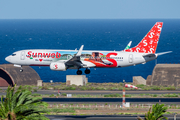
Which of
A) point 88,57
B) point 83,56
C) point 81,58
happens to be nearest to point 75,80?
point 81,58

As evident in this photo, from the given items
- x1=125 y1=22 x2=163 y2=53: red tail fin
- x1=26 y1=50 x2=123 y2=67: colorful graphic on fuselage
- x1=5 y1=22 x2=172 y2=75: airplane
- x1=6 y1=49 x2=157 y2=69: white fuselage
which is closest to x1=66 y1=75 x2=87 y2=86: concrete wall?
x1=5 y1=22 x2=172 y2=75: airplane

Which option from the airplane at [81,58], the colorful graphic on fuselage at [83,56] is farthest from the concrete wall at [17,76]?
the colorful graphic on fuselage at [83,56]

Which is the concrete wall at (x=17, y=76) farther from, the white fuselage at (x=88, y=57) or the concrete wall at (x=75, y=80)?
the concrete wall at (x=75, y=80)

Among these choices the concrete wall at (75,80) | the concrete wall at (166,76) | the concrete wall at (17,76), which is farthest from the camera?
the concrete wall at (166,76)

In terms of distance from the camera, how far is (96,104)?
5703 centimetres

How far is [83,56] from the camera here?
240 feet

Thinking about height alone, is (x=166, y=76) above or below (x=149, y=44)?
below

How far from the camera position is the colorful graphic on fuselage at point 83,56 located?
72.9 metres

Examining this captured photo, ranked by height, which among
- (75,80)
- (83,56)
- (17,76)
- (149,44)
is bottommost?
(75,80)

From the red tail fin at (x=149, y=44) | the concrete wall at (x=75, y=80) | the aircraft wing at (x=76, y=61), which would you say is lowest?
the concrete wall at (x=75, y=80)

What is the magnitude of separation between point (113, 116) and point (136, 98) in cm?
1436

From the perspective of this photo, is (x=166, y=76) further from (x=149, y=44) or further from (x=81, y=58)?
(x=81, y=58)

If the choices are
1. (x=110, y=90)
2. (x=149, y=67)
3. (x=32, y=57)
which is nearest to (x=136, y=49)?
(x=110, y=90)

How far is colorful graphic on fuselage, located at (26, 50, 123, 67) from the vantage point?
72.9 metres
